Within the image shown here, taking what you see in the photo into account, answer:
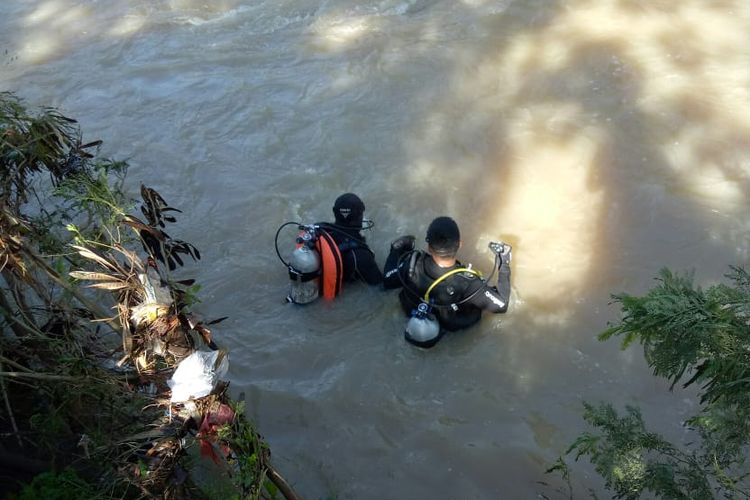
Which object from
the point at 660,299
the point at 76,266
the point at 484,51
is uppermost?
the point at 76,266

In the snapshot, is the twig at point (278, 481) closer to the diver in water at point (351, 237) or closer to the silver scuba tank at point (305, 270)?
the silver scuba tank at point (305, 270)

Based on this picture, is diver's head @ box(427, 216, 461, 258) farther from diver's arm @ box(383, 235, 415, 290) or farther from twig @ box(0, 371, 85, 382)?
twig @ box(0, 371, 85, 382)

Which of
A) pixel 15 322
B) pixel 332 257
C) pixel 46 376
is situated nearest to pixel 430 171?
pixel 332 257

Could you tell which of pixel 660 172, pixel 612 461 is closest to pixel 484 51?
pixel 660 172

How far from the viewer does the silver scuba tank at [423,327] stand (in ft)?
18.0

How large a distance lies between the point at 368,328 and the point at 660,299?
145 inches

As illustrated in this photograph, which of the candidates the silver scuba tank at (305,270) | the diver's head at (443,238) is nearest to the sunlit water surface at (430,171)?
the silver scuba tank at (305,270)

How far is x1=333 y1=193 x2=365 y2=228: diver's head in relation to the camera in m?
5.89

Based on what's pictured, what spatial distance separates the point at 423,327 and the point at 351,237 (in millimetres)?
1119

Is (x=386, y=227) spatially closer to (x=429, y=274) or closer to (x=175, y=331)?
(x=429, y=274)

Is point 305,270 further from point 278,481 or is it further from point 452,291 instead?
point 278,481

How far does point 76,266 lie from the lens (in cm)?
332

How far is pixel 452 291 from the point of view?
543 cm

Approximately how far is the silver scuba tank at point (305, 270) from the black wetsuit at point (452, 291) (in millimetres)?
781
